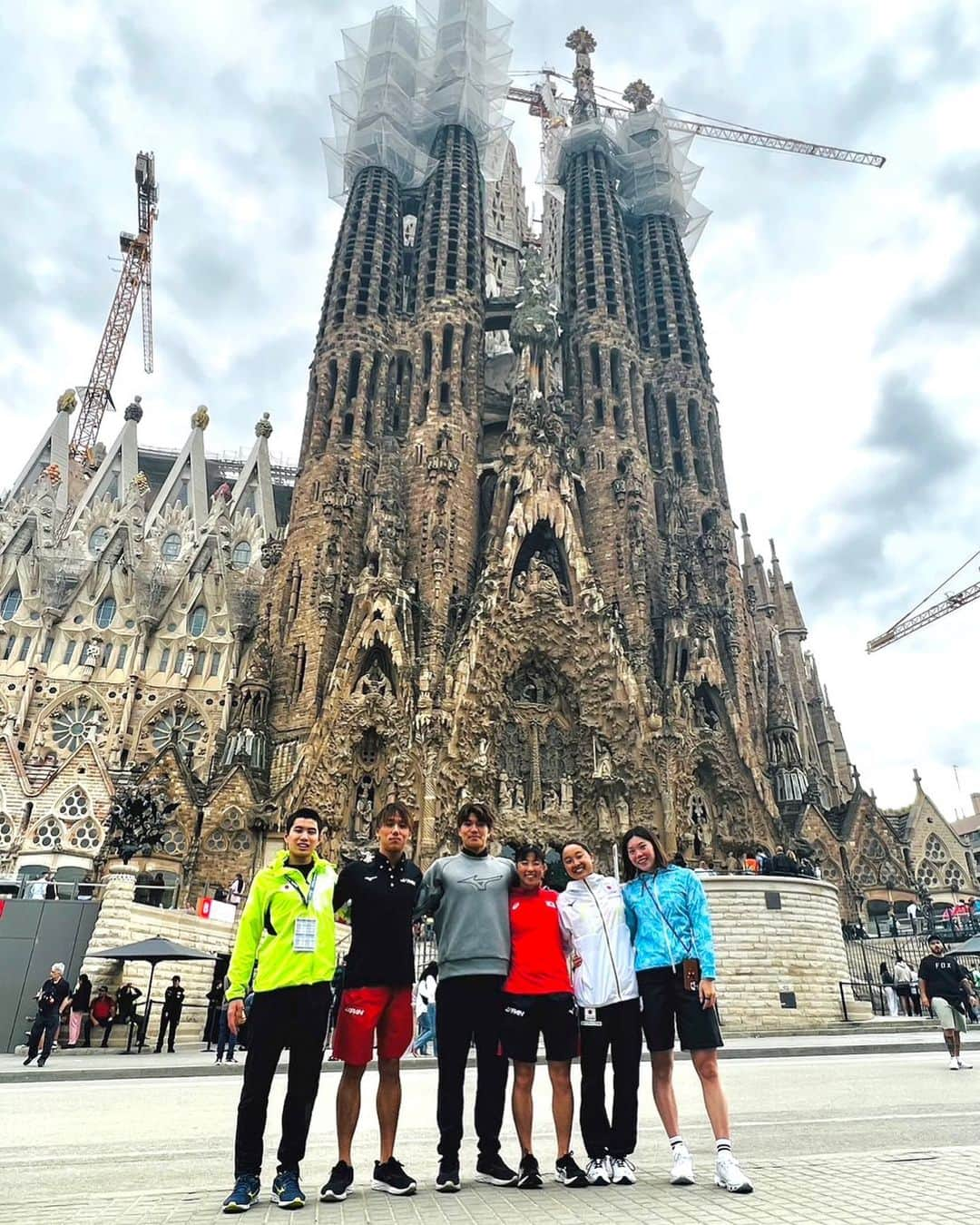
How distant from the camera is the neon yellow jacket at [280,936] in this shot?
3.76 metres

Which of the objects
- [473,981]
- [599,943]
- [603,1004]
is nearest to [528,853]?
[599,943]

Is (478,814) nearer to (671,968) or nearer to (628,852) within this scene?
(628,852)

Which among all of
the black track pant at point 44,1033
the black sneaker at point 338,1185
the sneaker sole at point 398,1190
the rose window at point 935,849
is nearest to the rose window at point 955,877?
the rose window at point 935,849

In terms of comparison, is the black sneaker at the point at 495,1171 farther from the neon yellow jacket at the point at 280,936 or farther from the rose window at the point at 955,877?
the rose window at the point at 955,877

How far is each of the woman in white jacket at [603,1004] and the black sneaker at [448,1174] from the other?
2.09 ft

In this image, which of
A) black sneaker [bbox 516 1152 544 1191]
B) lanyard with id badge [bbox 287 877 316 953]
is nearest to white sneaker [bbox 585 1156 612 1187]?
black sneaker [bbox 516 1152 544 1191]

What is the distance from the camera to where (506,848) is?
29.4 meters

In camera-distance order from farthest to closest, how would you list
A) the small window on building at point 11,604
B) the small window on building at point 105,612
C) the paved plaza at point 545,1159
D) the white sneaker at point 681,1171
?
the small window on building at point 105,612, the small window on building at point 11,604, the white sneaker at point 681,1171, the paved plaza at point 545,1159

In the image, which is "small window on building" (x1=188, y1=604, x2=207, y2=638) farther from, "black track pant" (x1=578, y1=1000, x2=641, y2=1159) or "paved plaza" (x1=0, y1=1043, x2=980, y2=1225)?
"black track pant" (x1=578, y1=1000, x2=641, y2=1159)

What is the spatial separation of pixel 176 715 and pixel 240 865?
1225 cm

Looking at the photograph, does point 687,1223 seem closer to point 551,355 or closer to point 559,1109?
point 559,1109

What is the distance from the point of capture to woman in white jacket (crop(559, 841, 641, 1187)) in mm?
3949

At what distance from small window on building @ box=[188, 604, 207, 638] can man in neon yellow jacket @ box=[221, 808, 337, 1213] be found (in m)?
38.6

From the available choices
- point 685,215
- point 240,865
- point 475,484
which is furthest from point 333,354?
point 685,215
